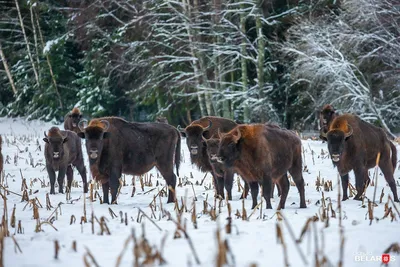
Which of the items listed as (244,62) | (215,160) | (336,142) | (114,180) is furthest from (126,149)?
(244,62)

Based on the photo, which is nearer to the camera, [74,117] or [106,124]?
[106,124]

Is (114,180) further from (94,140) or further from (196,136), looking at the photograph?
(196,136)

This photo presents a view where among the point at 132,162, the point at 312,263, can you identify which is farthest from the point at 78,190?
the point at 312,263

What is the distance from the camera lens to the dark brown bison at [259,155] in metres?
9.35

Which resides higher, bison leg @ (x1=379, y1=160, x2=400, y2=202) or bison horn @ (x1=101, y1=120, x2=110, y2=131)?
bison horn @ (x1=101, y1=120, x2=110, y2=131)

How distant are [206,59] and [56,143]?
2035 centimetres

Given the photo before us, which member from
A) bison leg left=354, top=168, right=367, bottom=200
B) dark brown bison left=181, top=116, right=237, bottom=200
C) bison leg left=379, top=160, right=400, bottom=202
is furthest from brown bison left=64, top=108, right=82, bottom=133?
bison leg left=379, top=160, right=400, bottom=202

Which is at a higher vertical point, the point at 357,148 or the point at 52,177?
the point at 357,148

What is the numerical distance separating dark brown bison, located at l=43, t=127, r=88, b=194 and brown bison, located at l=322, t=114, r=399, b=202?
5.29 meters

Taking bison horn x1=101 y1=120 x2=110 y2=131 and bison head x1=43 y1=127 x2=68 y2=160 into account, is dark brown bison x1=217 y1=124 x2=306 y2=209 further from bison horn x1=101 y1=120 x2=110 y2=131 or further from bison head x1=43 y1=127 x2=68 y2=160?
bison head x1=43 y1=127 x2=68 y2=160

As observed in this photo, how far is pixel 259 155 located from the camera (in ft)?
30.8

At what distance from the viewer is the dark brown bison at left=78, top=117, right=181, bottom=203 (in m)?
10.6

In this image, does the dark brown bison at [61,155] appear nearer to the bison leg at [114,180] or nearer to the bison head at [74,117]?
the bison leg at [114,180]

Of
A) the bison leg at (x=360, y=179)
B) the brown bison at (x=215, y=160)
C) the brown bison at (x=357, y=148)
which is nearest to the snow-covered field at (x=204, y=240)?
the bison leg at (x=360, y=179)
